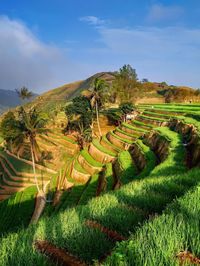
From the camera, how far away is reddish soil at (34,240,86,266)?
5688 mm

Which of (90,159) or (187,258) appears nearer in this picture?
(187,258)

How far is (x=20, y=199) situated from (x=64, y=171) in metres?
7.58

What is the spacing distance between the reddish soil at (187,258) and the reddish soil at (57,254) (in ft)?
6.67

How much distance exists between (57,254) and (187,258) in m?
2.79

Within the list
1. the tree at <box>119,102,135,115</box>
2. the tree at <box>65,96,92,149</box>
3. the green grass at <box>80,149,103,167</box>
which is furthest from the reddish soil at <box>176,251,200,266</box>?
the tree at <box>119,102,135,115</box>

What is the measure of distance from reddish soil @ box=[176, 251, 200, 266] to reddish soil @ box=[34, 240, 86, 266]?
80.0 inches

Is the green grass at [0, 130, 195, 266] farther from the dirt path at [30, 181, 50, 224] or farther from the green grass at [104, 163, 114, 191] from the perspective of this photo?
the dirt path at [30, 181, 50, 224]

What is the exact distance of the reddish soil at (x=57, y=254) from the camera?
5.69 metres

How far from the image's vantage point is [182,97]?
78.1 meters

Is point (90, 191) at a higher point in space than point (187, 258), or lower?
lower

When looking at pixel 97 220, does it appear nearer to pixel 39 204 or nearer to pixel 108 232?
pixel 108 232

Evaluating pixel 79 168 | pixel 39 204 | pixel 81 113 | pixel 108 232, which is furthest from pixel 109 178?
pixel 81 113

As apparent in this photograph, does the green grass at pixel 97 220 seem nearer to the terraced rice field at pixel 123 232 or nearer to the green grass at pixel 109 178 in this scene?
the terraced rice field at pixel 123 232

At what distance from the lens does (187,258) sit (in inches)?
179
